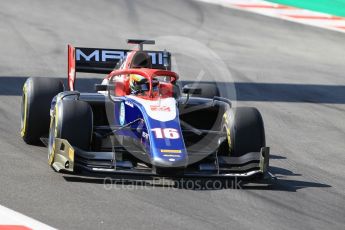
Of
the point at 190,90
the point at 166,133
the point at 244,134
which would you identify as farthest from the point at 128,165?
the point at 190,90

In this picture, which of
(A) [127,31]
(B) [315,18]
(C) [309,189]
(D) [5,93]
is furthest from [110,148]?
(B) [315,18]

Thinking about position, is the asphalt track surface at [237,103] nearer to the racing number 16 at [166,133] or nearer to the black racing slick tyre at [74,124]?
the black racing slick tyre at [74,124]

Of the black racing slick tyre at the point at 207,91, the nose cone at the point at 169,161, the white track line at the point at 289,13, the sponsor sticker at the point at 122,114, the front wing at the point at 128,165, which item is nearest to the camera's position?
the nose cone at the point at 169,161

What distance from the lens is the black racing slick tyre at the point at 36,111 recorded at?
37.0 ft

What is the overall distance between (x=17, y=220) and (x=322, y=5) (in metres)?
17.3

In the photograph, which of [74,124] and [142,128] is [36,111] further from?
[142,128]

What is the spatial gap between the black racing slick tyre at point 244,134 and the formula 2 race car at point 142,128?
0.04ft

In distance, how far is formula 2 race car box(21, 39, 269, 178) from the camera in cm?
966

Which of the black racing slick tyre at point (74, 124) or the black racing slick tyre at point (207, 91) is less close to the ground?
the black racing slick tyre at point (207, 91)

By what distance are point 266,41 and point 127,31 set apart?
3141 mm

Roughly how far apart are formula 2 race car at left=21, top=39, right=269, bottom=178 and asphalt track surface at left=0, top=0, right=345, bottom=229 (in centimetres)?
25

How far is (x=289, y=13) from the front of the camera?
2350cm

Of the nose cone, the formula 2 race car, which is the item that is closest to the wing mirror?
the formula 2 race car

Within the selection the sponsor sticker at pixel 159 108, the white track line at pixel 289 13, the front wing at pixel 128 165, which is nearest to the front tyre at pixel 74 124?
the front wing at pixel 128 165
